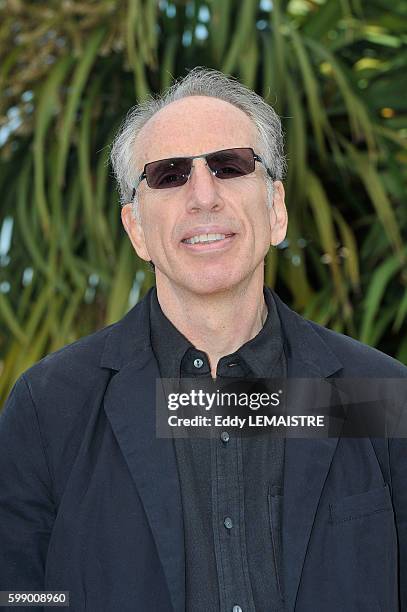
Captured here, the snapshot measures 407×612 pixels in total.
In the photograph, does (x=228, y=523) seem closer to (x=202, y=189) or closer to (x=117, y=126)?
(x=202, y=189)

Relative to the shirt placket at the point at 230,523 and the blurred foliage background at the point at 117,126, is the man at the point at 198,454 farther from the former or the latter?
the blurred foliage background at the point at 117,126

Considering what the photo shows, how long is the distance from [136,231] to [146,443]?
0.50 m

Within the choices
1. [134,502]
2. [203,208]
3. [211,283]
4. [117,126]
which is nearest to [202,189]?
[203,208]

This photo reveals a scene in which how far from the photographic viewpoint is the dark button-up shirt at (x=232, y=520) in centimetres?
161

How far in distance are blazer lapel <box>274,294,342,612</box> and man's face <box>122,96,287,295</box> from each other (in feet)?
0.61

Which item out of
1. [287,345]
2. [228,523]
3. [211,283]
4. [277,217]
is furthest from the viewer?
[277,217]

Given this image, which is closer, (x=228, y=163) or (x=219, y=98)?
(x=228, y=163)

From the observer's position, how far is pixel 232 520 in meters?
1.65

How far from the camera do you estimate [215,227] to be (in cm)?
180

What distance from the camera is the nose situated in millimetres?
1802

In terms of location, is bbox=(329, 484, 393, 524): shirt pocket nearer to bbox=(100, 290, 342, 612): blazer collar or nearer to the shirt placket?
bbox=(100, 290, 342, 612): blazer collar

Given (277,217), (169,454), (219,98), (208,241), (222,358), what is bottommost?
(169,454)

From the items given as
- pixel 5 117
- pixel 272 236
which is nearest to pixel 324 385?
pixel 272 236

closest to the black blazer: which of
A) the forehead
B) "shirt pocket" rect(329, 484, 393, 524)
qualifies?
"shirt pocket" rect(329, 484, 393, 524)
